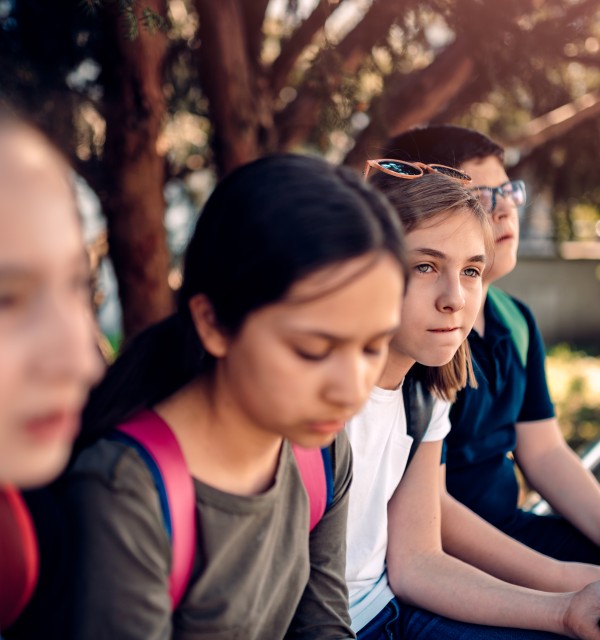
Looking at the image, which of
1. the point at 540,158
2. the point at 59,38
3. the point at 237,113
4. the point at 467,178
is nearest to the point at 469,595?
the point at 467,178

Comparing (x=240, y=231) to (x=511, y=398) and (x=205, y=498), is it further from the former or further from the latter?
(x=511, y=398)

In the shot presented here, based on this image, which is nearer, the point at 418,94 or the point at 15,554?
the point at 15,554

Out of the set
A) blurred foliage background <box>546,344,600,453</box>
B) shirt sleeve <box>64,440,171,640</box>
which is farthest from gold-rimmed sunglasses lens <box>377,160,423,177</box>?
blurred foliage background <box>546,344,600,453</box>

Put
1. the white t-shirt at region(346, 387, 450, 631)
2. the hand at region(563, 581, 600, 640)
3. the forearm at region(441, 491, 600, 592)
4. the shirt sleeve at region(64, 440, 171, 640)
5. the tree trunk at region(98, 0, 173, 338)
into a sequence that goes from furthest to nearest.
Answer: the tree trunk at region(98, 0, 173, 338)
the forearm at region(441, 491, 600, 592)
the white t-shirt at region(346, 387, 450, 631)
the hand at region(563, 581, 600, 640)
the shirt sleeve at region(64, 440, 171, 640)

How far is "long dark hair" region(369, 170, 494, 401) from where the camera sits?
2117mm

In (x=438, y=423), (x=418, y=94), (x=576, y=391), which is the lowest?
(x=576, y=391)

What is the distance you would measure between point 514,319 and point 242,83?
6.93 ft

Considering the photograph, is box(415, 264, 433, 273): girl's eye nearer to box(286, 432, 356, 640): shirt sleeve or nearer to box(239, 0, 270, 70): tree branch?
box(286, 432, 356, 640): shirt sleeve

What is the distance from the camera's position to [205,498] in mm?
1457

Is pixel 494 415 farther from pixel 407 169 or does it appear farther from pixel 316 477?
pixel 316 477

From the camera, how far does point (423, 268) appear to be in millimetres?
2127

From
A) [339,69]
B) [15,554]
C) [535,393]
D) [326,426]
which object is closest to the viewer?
[15,554]

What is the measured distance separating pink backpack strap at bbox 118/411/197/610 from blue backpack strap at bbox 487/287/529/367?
179cm

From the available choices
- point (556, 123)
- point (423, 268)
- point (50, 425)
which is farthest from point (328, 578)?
point (556, 123)
